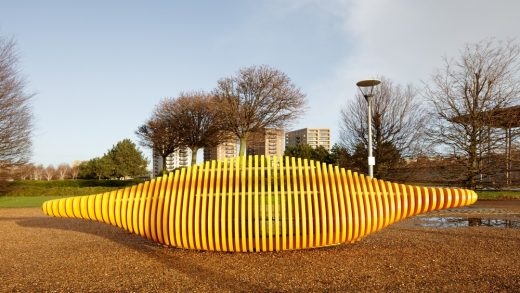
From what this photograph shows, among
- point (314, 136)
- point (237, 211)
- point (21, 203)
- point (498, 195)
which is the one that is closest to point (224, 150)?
point (21, 203)

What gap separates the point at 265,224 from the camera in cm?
645

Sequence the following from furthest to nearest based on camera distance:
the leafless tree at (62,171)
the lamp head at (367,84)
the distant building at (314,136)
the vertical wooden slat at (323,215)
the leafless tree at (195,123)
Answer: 1. the distant building at (314,136)
2. the leafless tree at (62,171)
3. the leafless tree at (195,123)
4. the lamp head at (367,84)
5. the vertical wooden slat at (323,215)

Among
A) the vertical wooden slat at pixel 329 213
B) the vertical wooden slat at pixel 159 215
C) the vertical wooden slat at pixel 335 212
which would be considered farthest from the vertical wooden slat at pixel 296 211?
the vertical wooden slat at pixel 159 215

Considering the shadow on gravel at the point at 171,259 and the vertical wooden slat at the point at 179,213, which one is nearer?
the shadow on gravel at the point at 171,259

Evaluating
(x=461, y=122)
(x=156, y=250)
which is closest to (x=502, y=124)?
(x=461, y=122)

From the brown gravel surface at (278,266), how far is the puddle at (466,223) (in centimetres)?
235

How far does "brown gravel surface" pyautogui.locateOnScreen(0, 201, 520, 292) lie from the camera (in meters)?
5.05

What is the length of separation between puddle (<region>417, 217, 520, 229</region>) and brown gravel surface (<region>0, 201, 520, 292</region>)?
2.35 meters

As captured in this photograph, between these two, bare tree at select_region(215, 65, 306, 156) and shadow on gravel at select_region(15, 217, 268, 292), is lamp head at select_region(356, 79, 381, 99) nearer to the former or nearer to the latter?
shadow on gravel at select_region(15, 217, 268, 292)

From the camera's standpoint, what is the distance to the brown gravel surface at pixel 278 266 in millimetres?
5055

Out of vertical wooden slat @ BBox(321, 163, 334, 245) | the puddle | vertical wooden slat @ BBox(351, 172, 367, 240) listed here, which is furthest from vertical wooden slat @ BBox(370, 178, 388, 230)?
the puddle

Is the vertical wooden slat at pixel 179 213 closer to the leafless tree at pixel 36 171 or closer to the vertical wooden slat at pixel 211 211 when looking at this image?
the vertical wooden slat at pixel 211 211

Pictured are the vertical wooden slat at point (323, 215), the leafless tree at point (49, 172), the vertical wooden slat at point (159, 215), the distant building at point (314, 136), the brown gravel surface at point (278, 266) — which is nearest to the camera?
the brown gravel surface at point (278, 266)

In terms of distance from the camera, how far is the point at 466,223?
38.7 ft
